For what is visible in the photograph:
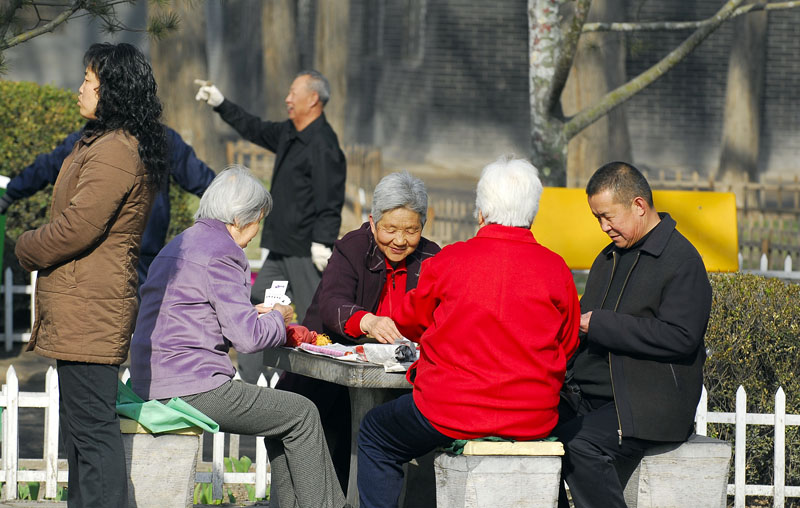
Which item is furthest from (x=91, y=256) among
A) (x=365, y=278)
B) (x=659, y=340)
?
(x=659, y=340)

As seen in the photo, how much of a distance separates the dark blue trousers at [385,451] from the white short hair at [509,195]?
70 cm

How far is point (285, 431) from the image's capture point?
14.0 ft

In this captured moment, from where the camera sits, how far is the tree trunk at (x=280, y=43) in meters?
19.4

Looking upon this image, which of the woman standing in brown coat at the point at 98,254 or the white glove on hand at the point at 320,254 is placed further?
the white glove on hand at the point at 320,254

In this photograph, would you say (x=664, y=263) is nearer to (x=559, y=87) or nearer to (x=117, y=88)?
(x=117, y=88)

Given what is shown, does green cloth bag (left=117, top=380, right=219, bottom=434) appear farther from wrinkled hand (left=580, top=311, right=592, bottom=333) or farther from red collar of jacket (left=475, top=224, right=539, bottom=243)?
wrinkled hand (left=580, top=311, right=592, bottom=333)

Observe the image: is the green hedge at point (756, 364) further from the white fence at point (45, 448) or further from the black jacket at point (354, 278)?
the white fence at point (45, 448)

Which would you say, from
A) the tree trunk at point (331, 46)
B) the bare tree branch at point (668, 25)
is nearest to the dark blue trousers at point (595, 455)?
the bare tree branch at point (668, 25)

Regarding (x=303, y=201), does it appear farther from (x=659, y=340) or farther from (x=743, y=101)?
(x=743, y=101)

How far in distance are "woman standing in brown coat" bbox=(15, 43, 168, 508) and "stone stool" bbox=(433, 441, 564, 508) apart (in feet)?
3.84

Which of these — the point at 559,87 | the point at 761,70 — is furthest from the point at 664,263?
the point at 761,70

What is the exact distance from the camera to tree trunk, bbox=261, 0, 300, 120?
19438mm

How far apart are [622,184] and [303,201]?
10.4 feet

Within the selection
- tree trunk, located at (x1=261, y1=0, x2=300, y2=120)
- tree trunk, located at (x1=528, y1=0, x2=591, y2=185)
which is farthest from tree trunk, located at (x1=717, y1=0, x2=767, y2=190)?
tree trunk, located at (x1=528, y1=0, x2=591, y2=185)
